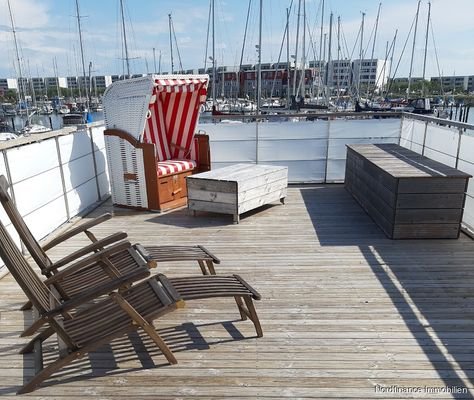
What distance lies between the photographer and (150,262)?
10.3ft

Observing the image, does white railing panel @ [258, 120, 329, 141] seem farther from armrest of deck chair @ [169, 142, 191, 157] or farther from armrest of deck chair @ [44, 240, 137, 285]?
armrest of deck chair @ [44, 240, 137, 285]

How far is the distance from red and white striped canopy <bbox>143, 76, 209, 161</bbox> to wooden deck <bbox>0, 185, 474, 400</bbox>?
3034 millimetres

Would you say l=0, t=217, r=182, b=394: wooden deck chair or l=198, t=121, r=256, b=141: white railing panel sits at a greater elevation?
l=198, t=121, r=256, b=141: white railing panel

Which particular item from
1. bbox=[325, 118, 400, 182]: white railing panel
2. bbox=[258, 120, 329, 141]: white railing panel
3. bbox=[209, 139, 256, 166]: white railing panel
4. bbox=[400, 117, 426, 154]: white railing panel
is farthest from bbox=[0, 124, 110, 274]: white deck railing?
bbox=[400, 117, 426, 154]: white railing panel

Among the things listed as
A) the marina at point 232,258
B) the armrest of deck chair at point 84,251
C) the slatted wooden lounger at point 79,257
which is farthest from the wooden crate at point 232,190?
the armrest of deck chair at point 84,251

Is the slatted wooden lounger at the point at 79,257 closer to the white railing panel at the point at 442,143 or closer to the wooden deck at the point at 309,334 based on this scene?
the wooden deck at the point at 309,334

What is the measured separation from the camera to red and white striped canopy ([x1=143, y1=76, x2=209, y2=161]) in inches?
289

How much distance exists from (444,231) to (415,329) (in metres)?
2.33

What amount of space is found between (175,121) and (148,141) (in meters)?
1.13

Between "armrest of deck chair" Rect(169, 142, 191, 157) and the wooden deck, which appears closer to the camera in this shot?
the wooden deck

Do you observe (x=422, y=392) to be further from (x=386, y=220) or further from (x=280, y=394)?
(x=386, y=220)

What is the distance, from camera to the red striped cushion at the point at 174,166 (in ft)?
21.2

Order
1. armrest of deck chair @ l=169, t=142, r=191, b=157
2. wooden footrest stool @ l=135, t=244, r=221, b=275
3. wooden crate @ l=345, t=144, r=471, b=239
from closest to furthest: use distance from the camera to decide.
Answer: wooden footrest stool @ l=135, t=244, r=221, b=275, wooden crate @ l=345, t=144, r=471, b=239, armrest of deck chair @ l=169, t=142, r=191, b=157

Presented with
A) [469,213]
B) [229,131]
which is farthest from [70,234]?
[229,131]
